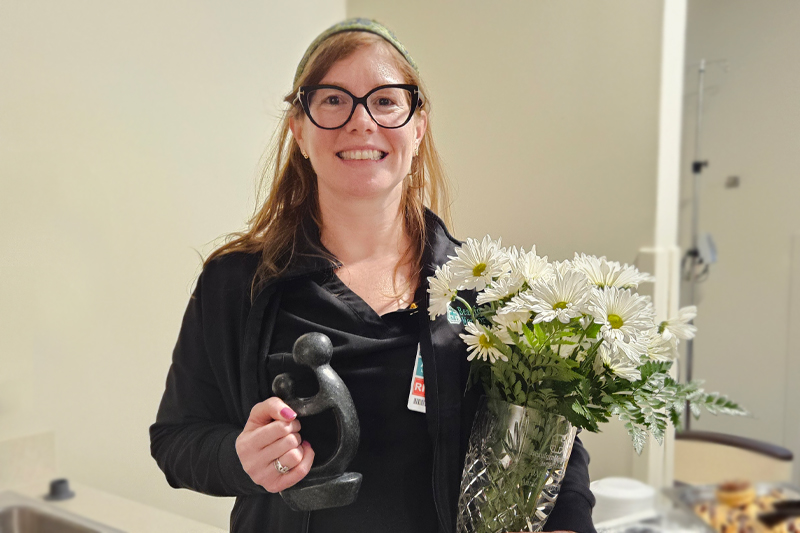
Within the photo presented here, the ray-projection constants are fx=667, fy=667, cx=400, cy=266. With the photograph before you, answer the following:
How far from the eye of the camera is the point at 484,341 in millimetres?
833

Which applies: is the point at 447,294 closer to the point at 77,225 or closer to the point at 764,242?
the point at 77,225

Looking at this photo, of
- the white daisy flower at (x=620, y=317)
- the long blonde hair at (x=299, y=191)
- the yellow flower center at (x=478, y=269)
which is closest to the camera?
the white daisy flower at (x=620, y=317)

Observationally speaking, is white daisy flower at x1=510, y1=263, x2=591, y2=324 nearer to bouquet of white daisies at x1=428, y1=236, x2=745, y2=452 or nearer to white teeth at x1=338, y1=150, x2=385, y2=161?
bouquet of white daisies at x1=428, y1=236, x2=745, y2=452

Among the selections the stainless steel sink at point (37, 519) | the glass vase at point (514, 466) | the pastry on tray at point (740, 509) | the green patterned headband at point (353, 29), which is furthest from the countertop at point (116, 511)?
the pastry on tray at point (740, 509)

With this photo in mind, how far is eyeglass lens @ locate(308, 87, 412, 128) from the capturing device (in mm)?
947

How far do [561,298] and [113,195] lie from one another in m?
0.67

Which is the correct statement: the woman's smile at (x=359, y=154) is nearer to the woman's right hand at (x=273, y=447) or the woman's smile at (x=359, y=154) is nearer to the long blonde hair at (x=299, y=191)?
the long blonde hair at (x=299, y=191)

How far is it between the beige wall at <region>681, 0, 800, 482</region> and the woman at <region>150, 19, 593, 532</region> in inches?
31.6

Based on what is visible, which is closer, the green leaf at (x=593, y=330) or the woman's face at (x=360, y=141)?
the green leaf at (x=593, y=330)

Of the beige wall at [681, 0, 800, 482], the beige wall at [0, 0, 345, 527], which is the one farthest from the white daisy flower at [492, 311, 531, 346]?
the beige wall at [681, 0, 800, 482]

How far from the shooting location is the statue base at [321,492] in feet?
2.65

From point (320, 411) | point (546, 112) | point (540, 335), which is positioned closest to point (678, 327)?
point (540, 335)

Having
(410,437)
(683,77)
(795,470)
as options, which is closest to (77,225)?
(410,437)

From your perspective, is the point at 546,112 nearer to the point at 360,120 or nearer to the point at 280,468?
the point at 360,120
